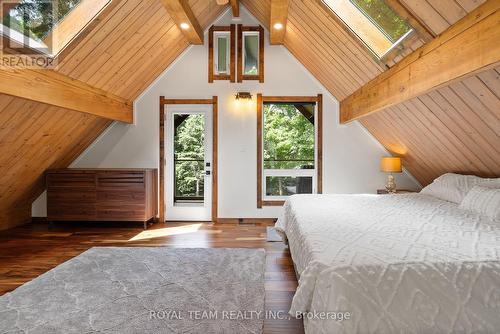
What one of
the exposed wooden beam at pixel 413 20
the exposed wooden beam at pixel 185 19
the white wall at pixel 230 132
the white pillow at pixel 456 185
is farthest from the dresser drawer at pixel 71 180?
the white pillow at pixel 456 185

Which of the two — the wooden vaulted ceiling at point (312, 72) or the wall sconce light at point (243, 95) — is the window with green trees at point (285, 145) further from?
the wooden vaulted ceiling at point (312, 72)

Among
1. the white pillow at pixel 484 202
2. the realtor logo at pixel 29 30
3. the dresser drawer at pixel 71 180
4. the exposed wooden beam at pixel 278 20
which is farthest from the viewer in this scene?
the dresser drawer at pixel 71 180

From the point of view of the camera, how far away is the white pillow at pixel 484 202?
2420mm

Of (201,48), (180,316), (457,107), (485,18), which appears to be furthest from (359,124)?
(180,316)

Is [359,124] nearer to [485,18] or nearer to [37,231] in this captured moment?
[485,18]

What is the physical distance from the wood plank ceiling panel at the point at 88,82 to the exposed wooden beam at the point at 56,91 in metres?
0.11

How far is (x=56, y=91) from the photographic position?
303cm

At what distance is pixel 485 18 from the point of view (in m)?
1.69

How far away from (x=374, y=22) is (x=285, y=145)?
2.56m

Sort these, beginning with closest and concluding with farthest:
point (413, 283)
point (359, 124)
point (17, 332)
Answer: point (413, 283) < point (17, 332) < point (359, 124)

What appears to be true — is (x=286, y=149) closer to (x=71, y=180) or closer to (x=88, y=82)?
(x=88, y=82)

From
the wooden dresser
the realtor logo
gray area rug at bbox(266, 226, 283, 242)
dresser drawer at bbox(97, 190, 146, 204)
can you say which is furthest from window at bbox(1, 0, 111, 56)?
gray area rug at bbox(266, 226, 283, 242)

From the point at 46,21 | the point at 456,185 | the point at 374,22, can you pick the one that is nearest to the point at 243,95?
the point at 374,22

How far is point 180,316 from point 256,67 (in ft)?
13.5
